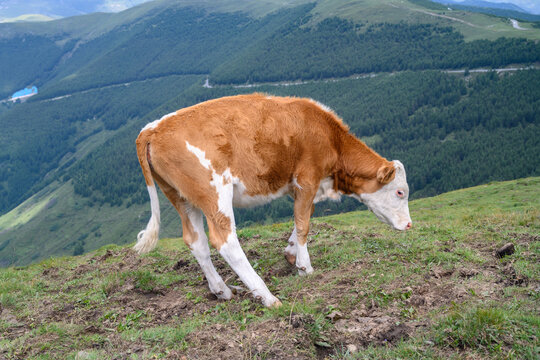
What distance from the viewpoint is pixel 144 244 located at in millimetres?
7871

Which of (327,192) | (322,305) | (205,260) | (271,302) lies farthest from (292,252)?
(322,305)

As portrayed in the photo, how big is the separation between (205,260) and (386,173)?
14.2ft

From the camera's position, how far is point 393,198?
9.52 meters

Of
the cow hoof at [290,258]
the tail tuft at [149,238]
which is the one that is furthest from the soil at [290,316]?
the tail tuft at [149,238]

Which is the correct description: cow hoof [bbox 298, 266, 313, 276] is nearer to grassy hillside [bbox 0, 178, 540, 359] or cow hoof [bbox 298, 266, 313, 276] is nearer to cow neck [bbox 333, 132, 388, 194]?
grassy hillside [bbox 0, 178, 540, 359]

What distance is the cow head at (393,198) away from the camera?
9.32 meters

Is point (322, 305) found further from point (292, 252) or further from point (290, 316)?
point (292, 252)

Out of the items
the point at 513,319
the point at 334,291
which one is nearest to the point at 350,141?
the point at 334,291

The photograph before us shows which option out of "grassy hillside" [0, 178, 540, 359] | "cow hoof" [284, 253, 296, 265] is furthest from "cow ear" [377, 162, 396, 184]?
"cow hoof" [284, 253, 296, 265]

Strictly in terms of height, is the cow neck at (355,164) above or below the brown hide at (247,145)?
below

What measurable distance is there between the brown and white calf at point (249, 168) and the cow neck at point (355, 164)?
0.07ft

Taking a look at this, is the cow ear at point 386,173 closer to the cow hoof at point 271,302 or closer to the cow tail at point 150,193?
the cow hoof at point 271,302

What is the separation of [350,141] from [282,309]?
15.2 feet

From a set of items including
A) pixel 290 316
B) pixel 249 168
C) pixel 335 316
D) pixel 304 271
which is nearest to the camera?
pixel 290 316
